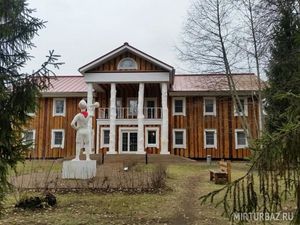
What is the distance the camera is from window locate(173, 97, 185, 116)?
1233 inches

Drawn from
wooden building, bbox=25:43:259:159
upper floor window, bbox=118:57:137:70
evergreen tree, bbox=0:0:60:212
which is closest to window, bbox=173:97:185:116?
wooden building, bbox=25:43:259:159

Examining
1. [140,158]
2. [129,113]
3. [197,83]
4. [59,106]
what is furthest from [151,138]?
[59,106]

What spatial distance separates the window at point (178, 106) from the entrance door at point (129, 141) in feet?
13.7

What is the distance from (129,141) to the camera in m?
30.2

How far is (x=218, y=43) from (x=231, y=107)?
23.7 feet

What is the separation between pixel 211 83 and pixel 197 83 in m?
4.35

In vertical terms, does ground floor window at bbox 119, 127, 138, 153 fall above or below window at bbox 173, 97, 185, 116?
below

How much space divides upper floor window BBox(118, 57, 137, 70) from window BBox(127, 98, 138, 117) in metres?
4.26

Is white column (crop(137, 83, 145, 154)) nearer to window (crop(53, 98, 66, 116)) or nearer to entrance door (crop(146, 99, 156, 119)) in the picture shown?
entrance door (crop(146, 99, 156, 119))

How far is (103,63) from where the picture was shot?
29297mm

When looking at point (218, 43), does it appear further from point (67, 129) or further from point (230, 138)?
point (67, 129)

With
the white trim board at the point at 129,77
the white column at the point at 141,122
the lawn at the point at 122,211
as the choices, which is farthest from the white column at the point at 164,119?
the lawn at the point at 122,211

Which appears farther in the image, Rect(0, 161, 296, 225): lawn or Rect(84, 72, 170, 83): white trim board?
Rect(84, 72, 170, 83): white trim board

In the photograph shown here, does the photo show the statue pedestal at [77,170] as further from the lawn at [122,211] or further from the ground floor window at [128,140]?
the ground floor window at [128,140]
